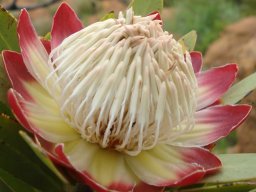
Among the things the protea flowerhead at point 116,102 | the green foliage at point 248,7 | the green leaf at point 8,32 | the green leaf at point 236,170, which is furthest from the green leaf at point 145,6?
the green foliage at point 248,7

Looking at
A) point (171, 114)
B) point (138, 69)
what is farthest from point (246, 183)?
point (138, 69)

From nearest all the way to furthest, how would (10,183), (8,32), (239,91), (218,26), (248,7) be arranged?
(10,183)
(8,32)
(239,91)
(218,26)
(248,7)

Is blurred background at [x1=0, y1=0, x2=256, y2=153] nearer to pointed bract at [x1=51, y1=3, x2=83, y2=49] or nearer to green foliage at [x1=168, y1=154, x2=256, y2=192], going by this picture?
pointed bract at [x1=51, y1=3, x2=83, y2=49]

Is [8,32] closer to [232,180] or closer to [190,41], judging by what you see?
[190,41]

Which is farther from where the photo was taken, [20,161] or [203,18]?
[203,18]

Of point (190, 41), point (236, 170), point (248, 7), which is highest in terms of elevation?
point (190, 41)

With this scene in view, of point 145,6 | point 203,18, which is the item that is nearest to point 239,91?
point 145,6

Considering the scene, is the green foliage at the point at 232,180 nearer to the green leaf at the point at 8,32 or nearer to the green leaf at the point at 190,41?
the green leaf at the point at 190,41
